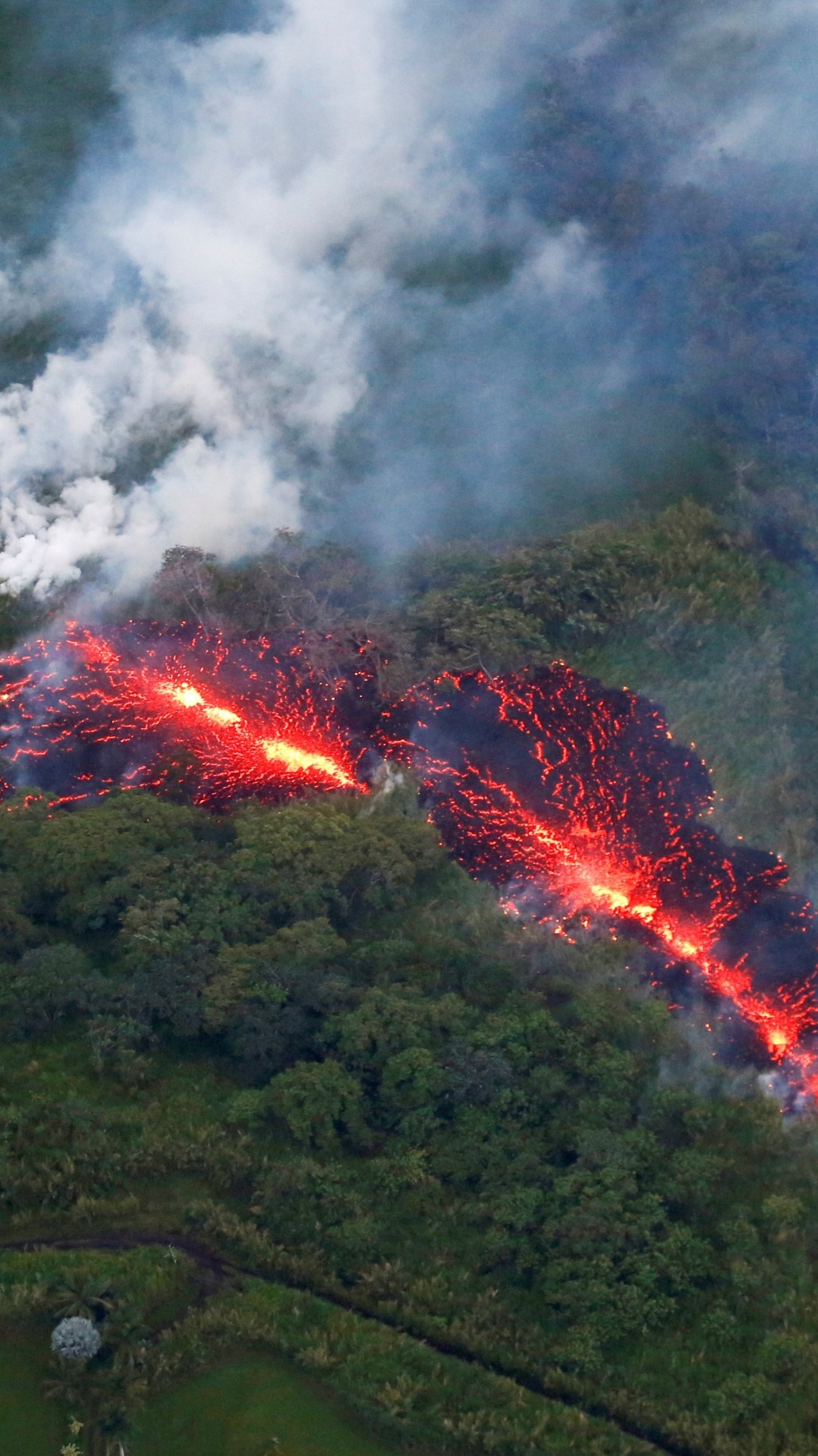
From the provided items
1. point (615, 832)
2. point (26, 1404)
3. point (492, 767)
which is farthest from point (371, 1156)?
point (492, 767)

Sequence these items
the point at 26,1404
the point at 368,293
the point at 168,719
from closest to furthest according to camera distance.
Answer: the point at 26,1404 → the point at 168,719 → the point at 368,293

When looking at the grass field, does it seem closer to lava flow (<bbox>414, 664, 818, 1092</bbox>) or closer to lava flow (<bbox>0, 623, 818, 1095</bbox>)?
lava flow (<bbox>0, 623, 818, 1095</bbox>)

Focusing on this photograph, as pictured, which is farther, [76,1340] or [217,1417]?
[76,1340]

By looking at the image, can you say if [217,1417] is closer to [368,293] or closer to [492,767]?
[492,767]

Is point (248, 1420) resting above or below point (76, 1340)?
above

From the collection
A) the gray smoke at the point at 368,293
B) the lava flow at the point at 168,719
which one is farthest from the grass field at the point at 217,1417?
the gray smoke at the point at 368,293

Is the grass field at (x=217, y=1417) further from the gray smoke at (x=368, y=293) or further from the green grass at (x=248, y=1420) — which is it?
the gray smoke at (x=368, y=293)

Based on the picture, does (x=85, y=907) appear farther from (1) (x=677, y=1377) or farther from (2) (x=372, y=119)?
(2) (x=372, y=119)
